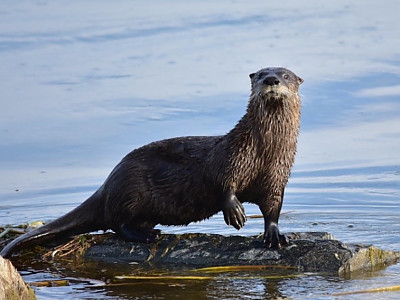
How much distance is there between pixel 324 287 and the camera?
643 cm

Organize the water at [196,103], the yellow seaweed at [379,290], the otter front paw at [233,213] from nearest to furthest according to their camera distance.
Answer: the yellow seaweed at [379,290]
the otter front paw at [233,213]
the water at [196,103]

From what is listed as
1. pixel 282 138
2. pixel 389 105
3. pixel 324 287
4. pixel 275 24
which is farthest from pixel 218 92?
pixel 324 287

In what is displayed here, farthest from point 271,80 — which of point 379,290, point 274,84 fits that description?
point 379,290

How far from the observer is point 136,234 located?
7410mm

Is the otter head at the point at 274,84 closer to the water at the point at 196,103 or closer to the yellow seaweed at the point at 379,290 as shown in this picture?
the water at the point at 196,103

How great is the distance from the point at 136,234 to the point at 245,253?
2.42 feet

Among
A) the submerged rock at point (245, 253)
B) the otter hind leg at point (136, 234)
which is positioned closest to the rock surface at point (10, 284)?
the submerged rock at point (245, 253)

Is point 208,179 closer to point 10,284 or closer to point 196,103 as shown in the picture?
point 10,284

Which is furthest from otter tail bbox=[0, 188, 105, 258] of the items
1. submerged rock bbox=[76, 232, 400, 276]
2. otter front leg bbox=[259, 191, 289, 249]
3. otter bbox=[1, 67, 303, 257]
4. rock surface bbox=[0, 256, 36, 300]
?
rock surface bbox=[0, 256, 36, 300]

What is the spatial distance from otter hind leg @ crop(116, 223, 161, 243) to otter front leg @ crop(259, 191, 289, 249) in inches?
27.1

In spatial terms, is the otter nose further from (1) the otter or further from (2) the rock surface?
(2) the rock surface

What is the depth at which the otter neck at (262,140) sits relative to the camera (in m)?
7.03

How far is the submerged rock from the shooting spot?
6.80 meters

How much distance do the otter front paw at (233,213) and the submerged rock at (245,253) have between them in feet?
0.54
